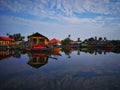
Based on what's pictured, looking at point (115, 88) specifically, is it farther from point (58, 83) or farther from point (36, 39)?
point (36, 39)

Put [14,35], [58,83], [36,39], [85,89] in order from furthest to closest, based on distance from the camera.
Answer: [14,35], [36,39], [58,83], [85,89]

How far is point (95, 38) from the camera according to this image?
100000 millimetres

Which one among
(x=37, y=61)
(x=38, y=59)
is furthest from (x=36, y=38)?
(x=37, y=61)

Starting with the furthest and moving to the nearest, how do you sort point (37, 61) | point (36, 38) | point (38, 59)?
point (36, 38) < point (38, 59) < point (37, 61)

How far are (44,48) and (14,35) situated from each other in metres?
65.3

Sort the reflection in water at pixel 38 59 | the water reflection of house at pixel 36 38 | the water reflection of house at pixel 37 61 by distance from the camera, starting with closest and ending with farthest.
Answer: the water reflection of house at pixel 37 61
the reflection in water at pixel 38 59
the water reflection of house at pixel 36 38

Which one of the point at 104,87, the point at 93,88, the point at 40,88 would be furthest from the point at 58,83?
the point at 104,87

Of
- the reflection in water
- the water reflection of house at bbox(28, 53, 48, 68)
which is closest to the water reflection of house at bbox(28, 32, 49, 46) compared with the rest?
the reflection in water

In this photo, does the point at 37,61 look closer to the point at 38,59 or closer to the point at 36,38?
the point at 38,59

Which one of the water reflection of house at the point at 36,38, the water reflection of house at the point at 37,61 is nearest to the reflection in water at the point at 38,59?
the water reflection of house at the point at 37,61

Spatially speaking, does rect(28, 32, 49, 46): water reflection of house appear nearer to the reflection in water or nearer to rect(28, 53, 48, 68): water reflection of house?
the reflection in water

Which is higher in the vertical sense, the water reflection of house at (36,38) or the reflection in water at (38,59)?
the water reflection of house at (36,38)

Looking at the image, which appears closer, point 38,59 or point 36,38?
point 38,59

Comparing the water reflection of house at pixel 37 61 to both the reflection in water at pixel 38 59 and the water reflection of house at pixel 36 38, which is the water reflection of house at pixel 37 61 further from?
the water reflection of house at pixel 36 38
